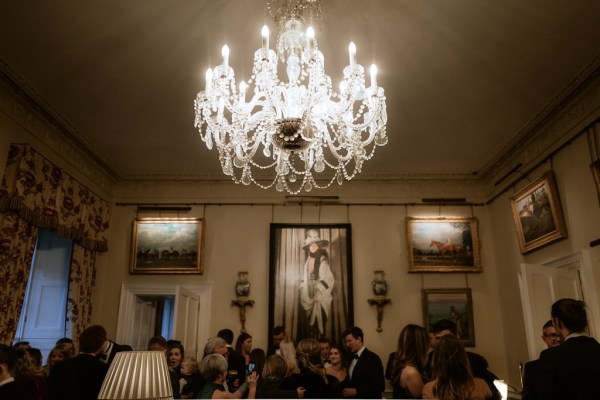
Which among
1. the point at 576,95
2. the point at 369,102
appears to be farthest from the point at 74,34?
the point at 576,95

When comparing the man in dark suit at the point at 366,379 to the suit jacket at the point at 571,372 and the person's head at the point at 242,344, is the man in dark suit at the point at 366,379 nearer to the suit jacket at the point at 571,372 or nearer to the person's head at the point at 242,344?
Result: the person's head at the point at 242,344

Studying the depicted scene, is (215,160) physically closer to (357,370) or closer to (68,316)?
(68,316)

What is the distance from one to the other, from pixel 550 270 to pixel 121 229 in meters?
7.24

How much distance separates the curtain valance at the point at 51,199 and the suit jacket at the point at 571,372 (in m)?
5.79

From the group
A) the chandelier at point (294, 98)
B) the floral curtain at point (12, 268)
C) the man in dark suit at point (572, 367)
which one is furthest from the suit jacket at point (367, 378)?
the floral curtain at point (12, 268)

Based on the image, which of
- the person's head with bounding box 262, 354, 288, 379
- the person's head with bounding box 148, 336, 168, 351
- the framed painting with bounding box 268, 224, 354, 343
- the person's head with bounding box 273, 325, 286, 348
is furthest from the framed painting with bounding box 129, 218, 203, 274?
the person's head with bounding box 262, 354, 288, 379

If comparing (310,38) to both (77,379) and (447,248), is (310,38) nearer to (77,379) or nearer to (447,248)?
(77,379)

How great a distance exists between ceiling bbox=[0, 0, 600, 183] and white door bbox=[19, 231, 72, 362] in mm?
1828

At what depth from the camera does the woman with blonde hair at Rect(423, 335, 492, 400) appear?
9.46 ft

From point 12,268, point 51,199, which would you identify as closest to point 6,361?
point 12,268

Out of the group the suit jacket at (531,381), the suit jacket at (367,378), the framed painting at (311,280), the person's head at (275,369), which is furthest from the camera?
the framed painting at (311,280)

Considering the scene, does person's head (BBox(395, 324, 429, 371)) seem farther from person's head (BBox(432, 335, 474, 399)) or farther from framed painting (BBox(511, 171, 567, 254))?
framed painting (BBox(511, 171, 567, 254))

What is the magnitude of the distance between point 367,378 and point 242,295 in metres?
3.73

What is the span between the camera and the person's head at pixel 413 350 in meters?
3.82
